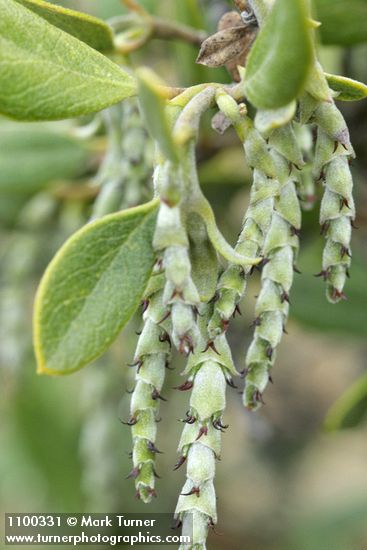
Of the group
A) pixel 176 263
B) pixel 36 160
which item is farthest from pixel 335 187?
pixel 36 160

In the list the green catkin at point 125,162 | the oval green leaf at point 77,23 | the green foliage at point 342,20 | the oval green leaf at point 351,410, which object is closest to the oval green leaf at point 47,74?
the oval green leaf at point 77,23

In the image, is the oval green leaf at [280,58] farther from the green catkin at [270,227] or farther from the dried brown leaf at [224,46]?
the dried brown leaf at [224,46]

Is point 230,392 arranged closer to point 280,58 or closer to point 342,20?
point 342,20

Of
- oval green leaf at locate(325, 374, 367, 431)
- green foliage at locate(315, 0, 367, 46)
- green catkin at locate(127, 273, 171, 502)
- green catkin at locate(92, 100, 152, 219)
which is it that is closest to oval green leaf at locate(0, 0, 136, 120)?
green catkin at locate(127, 273, 171, 502)

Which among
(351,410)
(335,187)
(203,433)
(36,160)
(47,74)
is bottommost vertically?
(203,433)

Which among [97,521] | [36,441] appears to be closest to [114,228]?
[97,521]
